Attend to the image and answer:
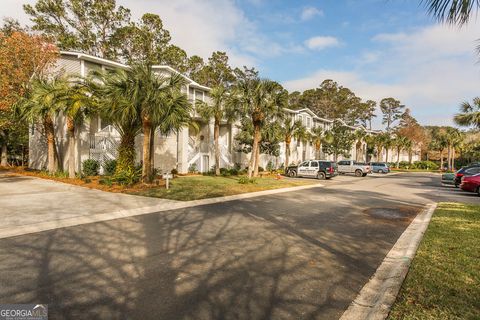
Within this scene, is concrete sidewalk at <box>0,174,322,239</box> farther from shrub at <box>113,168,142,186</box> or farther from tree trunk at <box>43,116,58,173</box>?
tree trunk at <box>43,116,58,173</box>

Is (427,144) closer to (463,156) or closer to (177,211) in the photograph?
(463,156)

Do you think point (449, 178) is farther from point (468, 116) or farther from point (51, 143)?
point (51, 143)

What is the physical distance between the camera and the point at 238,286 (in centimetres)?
442

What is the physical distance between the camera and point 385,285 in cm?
448

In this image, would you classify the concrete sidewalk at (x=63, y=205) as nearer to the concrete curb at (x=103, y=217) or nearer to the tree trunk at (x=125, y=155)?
the concrete curb at (x=103, y=217)

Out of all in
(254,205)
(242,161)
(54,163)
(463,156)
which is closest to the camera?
(254,205)

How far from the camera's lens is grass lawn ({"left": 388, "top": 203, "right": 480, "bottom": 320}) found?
3627 millimetres

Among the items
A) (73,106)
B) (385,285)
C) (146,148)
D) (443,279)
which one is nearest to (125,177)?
(146,148)

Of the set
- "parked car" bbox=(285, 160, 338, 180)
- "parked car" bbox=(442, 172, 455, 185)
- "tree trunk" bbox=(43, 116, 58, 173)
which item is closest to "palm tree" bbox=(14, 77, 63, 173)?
"tree trunk" bbox=(43, 116, 58, 173)

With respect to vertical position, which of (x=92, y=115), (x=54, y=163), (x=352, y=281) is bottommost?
(x=352, y=281)

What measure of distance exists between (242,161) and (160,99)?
1865 centimetres

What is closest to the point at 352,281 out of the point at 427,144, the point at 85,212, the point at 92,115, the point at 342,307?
the point at 342,307

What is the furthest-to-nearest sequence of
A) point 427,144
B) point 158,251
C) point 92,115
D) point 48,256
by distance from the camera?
point 427,144 → point 92,115 → point 158,251 → point 48,256

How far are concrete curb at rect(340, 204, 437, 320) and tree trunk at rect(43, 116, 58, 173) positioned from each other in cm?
1958
